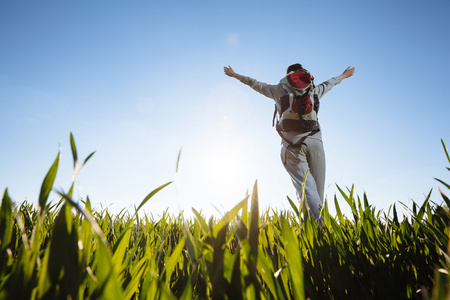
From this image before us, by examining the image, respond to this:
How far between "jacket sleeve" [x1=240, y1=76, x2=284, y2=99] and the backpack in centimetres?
14

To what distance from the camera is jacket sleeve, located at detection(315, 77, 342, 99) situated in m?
3.97

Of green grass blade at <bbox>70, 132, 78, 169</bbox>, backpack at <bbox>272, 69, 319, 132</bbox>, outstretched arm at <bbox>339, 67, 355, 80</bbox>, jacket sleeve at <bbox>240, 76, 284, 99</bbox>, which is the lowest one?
green grass blade at <bbox>70, 132, 78, 169</bbox>

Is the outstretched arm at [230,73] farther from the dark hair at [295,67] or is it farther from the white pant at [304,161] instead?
the white pant at [304,161]

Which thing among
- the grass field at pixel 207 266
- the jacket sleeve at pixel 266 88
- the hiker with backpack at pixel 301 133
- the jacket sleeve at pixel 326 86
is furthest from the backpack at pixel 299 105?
the grass field at pixel 207 266

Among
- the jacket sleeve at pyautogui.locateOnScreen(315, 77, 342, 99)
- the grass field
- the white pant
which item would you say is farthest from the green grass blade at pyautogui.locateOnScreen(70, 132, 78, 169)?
the jacket sleeve at pyautogui.locateOnScreen(315, 77, 342, 99)

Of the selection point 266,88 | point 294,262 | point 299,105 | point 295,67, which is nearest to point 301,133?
point 299,105

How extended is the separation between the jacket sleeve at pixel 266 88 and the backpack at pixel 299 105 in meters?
0.14

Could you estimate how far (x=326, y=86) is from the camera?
164 inches

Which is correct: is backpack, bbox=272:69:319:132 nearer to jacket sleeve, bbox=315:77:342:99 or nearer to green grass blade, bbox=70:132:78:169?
jacket sleeve, bbox=315:77:342:99

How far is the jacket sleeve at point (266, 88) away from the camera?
152 inches

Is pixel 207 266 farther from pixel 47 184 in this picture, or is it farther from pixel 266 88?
pixel 266 88

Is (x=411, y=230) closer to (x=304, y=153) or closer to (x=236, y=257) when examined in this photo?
(x=236, y=257)

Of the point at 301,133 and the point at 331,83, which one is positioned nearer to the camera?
the point at 301,133

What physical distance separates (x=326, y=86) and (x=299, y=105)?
1.22 metres
